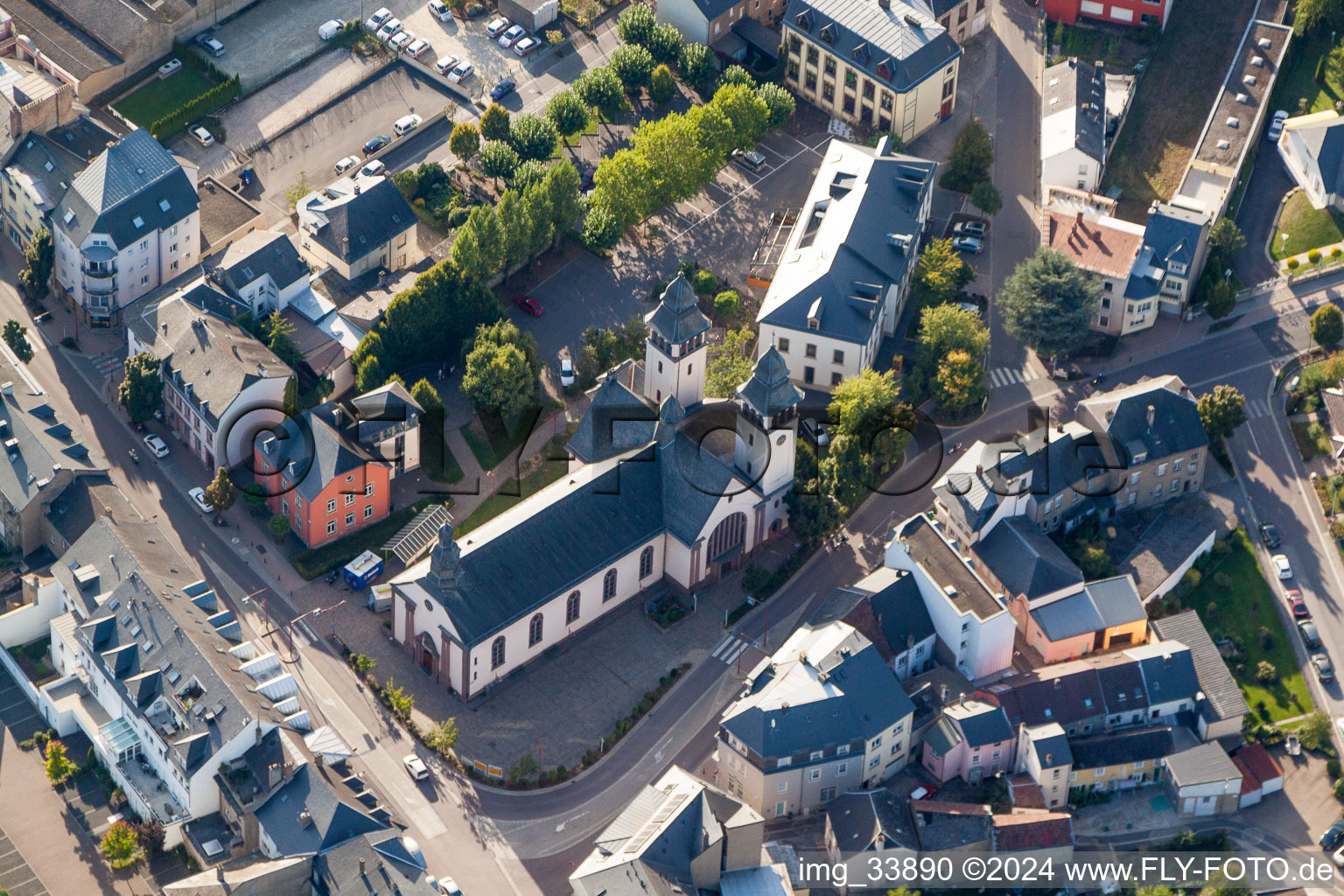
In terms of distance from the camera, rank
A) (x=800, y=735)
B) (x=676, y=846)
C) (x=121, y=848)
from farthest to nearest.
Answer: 1. (x=800, y=735)
2. (x=121, y=848)
3. (x=676, y=846)

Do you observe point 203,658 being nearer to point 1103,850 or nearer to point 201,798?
point 201,798

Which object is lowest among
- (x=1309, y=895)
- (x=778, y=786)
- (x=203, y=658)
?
(x=1309, y=895)

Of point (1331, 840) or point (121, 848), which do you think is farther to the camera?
point (1331, 840)

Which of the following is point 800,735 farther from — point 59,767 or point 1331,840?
point 59,767

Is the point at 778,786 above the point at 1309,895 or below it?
above

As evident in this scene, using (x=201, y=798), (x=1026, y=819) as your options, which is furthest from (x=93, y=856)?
(x=1026, y=819)

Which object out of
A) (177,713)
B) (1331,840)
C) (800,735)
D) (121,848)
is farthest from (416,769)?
(1331,840)
